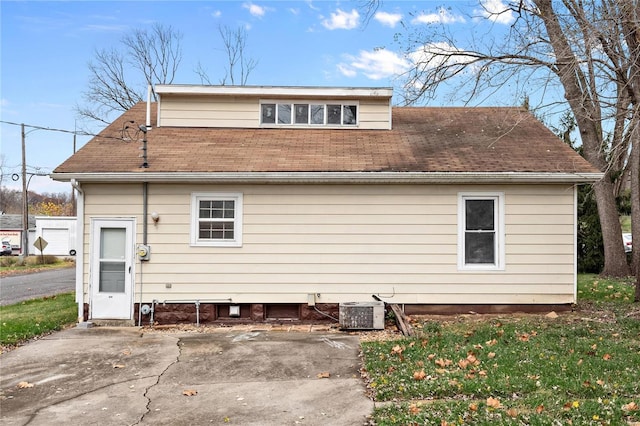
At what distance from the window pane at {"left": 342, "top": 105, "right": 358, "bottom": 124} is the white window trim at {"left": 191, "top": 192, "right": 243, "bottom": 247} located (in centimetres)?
375

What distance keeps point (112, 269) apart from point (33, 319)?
6.85ft

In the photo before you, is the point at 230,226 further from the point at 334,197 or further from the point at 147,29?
the point at 147,29

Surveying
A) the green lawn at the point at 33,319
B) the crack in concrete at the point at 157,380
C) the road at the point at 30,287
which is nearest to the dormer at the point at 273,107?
the green lawn at the point at 33,319

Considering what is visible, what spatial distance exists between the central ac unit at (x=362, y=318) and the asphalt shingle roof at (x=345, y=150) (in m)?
2.49

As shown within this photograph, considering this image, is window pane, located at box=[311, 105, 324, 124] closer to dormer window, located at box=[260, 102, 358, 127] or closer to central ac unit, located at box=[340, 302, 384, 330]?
dormer window, located at box=[260, 102, 358, 127]

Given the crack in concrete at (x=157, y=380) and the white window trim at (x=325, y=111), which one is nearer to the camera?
the crack in concrete at (x=157, y=380)

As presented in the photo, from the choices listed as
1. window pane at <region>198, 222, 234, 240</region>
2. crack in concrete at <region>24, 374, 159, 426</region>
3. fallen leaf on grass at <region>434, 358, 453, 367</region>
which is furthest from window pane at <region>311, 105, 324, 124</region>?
crack in concrete at <region>24, 374, 159, 426</region>

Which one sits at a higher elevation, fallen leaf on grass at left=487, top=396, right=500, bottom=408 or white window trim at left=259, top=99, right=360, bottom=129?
white window trim at left=259, top=99, right=360, bottom=129

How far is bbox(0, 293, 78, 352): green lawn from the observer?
25.8 ft

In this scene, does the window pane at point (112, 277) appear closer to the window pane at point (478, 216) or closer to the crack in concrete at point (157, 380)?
the crack in concrete at point (157, 380)

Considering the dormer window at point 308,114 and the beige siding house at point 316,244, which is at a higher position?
the dormer window at point 308,114

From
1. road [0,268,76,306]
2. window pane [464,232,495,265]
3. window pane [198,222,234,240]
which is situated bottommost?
road [0,268,76,306]

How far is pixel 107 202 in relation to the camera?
8.73 meters

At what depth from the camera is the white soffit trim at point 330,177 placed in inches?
331
